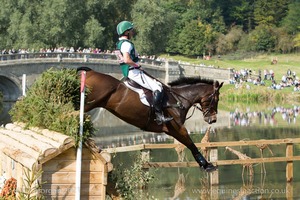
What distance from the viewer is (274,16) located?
95438 mm

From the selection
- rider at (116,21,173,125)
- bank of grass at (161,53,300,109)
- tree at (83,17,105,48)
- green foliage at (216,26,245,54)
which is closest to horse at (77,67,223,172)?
rider at (116,21,173,125)

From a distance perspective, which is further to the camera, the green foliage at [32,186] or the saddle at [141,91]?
the saddle at [141,91]

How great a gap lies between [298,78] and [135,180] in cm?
5487

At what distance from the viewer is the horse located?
12.4 meters

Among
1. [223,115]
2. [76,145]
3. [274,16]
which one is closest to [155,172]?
[76,145]

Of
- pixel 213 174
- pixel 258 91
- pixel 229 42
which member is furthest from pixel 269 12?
pixel 213 174

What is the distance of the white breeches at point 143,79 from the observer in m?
12.8

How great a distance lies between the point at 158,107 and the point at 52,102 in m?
2.08

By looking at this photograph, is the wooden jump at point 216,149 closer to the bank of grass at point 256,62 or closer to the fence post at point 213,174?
the fence post at point 213,174

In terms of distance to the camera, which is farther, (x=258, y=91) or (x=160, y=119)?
(x=258, y=91)

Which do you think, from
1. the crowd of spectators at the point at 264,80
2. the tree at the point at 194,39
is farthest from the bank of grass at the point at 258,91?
the tree at the point at 194,39

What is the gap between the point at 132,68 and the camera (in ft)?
41.9

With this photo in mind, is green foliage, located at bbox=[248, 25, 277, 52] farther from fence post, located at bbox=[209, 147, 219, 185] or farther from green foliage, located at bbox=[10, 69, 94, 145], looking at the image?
green foliage, located at bbox=[10, 69, 94, 145]

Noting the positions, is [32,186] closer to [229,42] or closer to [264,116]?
[264,116]
